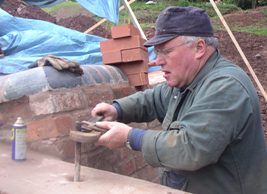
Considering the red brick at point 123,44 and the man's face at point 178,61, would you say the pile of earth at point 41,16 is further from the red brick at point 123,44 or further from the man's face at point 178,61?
the man's face at point 178,61

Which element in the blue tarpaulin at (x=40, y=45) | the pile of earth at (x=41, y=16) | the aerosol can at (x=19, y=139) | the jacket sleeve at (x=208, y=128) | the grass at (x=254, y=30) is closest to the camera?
the jacket sleeve at (x=208, y=128)

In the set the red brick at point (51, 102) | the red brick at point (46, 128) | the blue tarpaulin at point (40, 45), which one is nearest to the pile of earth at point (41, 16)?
the blue tarpaulin at point (40, 45)

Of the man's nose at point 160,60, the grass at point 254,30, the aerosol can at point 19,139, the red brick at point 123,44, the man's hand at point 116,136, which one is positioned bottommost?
the aerosol can at point 19,139

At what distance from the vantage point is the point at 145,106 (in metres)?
2.79

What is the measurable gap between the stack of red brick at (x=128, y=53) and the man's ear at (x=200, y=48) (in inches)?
59.6

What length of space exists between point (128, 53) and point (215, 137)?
1907 millimetres

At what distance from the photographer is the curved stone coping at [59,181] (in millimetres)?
2176

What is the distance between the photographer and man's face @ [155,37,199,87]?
218 centimetres

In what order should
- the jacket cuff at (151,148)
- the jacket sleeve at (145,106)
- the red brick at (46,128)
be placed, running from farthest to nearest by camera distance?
the red brick at (46,128) < the jacket sleeve at (145,106) < the jacket cuff at (151,148)

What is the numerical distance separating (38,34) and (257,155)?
331 cm

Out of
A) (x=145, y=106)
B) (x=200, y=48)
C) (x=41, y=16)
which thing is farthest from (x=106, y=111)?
(x=41, y=16)

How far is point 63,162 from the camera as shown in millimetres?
2711

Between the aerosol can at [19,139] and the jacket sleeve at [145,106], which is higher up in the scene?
the jacket sleeve at [145,106]

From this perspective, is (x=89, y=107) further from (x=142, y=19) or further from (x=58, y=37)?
(x=142, y=19)
